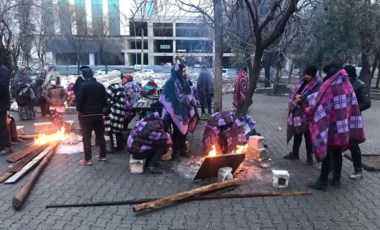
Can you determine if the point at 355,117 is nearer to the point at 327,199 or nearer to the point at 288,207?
the point at 327,199

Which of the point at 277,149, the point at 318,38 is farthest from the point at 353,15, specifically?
the point at 277,149

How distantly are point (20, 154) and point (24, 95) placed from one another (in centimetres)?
479

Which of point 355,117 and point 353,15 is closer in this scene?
point 355,117

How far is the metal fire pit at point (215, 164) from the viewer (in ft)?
18.3

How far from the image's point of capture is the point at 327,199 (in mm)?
5246

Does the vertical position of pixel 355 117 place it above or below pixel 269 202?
above

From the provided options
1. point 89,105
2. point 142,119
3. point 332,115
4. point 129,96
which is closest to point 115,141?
point 129,96

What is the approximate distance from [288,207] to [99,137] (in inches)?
143

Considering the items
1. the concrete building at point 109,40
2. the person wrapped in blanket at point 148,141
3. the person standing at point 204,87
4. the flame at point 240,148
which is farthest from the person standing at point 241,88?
the concrete building at point 109,40

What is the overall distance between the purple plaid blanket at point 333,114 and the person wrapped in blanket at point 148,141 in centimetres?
236

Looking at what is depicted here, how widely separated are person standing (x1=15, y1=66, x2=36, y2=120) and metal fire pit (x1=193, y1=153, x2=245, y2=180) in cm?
756

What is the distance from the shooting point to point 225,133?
675cm

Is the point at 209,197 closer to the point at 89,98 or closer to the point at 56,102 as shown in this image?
the point at 89,98

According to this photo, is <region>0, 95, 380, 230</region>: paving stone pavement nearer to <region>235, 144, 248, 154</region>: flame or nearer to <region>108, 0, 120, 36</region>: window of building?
<region>235, 144, 248, 154</region>: flame
